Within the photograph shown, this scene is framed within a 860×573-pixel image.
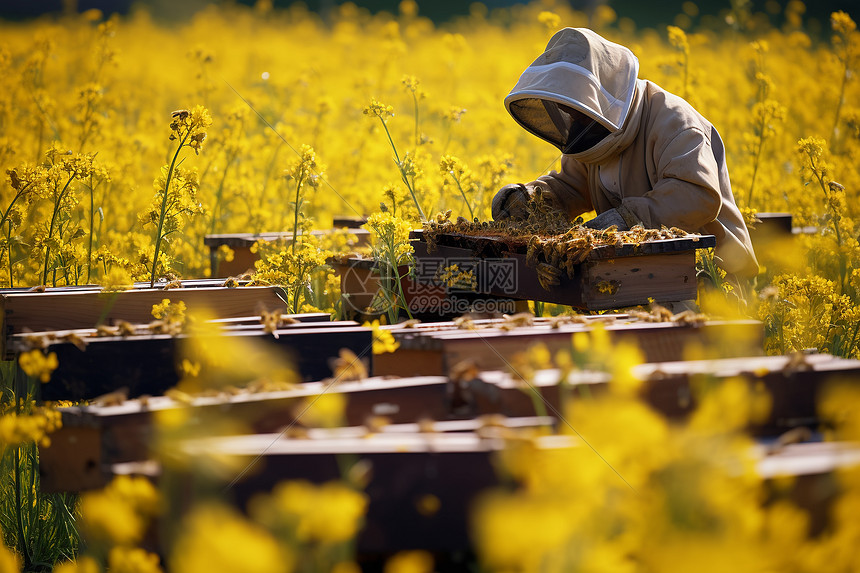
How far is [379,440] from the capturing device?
3.48ft

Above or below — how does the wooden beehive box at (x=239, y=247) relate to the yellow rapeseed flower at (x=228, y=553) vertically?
above

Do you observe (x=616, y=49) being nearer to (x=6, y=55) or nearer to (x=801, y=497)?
(x=801, y=497)

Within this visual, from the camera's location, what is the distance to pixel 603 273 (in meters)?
2.34

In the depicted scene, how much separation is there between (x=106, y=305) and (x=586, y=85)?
1.71 metres

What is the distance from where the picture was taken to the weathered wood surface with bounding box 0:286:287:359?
2008 millimetres

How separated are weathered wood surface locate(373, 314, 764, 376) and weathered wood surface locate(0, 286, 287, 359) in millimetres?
428

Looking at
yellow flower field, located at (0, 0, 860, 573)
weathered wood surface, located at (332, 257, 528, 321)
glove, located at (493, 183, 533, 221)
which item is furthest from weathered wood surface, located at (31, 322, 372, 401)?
glove, located at (493, 183, 533, 221)

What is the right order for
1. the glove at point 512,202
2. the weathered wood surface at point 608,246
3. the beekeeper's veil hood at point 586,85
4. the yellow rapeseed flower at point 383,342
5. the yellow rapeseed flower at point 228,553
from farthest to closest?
1. the glove at point 512,202
2. the beekeeper's veil hood at point 586,85
3. the weathered wood surface at point 608,246
4. the yellow rapeseed flower at point 383,342
5. the yellow rapeseed flower at point 228,553

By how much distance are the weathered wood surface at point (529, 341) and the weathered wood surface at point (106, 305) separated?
43 cm

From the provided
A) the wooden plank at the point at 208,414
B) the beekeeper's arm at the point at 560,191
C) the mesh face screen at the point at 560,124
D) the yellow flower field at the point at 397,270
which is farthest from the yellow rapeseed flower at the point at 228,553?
the beekeeper's arm at the point at 560,191

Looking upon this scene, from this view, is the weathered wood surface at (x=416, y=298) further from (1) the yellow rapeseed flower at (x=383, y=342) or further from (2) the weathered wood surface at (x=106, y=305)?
(1) the yellow rapeseed flower at (x=383, y=342)

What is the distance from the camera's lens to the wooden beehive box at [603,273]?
2.35m

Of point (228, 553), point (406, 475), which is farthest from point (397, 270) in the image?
point (228, 553)

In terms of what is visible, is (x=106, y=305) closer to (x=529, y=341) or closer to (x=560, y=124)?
(x=529, y=341)
